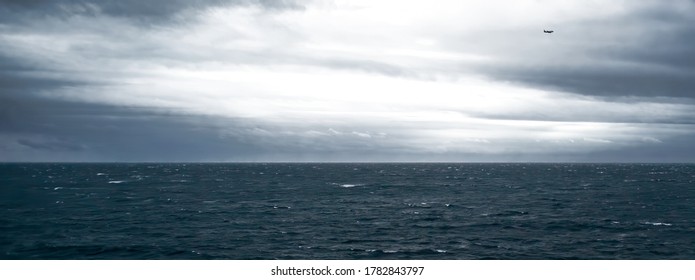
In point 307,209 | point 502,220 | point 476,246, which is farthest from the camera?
point 307,209

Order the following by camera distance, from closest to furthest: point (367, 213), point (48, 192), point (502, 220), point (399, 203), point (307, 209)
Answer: point (502, 220) → point (367, 213) → point (307, 209) → point (399, 203) → point (48, 192)

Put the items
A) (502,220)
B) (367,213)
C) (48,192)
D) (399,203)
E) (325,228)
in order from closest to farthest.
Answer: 1. (325,228)
2. (502,220)
3. (367,213)
4. (399,203)
5. (48,192)

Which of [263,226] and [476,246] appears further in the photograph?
[263,226]

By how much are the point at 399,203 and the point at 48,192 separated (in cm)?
9166

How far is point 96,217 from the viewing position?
89.0m

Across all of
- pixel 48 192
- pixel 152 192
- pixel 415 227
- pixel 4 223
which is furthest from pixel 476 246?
pixel 48 192

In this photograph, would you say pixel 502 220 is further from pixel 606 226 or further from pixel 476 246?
pixel 476 246

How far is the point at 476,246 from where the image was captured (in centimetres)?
6456

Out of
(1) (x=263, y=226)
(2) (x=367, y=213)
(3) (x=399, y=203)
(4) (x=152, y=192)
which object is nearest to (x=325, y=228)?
(1) (x=263, y=226)

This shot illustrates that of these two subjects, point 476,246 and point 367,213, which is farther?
point 367,213

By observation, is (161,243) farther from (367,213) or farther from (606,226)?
(606,226)

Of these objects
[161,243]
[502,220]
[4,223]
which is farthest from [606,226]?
[4,223]

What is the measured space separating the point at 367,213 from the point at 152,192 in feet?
232

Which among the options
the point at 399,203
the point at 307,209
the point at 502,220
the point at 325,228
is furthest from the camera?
the point at 399,203
